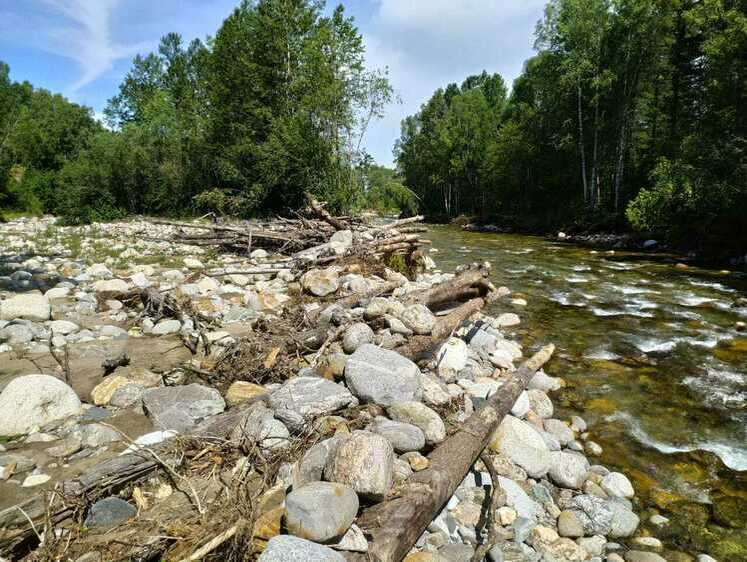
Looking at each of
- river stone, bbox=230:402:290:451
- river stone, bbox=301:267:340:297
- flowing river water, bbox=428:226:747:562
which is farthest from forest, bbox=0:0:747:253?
river stone, bbox=230:402:290:451

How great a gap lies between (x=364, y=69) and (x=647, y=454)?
19744 mm

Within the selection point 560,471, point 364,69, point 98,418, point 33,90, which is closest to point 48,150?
point 33,90

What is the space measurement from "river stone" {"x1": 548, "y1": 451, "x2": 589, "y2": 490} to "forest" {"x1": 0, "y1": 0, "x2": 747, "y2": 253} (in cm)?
1567

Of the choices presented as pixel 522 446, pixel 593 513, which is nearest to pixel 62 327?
pixel 522 446

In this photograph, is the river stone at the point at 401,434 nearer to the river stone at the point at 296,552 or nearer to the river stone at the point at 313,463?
the river stone at the point at 313,463

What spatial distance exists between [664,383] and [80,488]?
6426 mm

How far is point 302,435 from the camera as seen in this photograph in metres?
3.21

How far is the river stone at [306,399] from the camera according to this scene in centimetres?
336

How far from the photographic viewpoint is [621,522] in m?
3.06

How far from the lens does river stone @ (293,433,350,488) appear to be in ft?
8.73

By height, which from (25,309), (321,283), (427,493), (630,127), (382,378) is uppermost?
(630,127)

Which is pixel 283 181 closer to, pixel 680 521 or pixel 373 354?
pixel 373 354

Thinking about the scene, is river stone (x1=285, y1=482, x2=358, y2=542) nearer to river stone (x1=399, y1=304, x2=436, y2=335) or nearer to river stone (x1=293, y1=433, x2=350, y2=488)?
river stone (x1=293, y1=433, x2=350, y2=488)

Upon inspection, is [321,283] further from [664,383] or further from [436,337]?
[664,383]
